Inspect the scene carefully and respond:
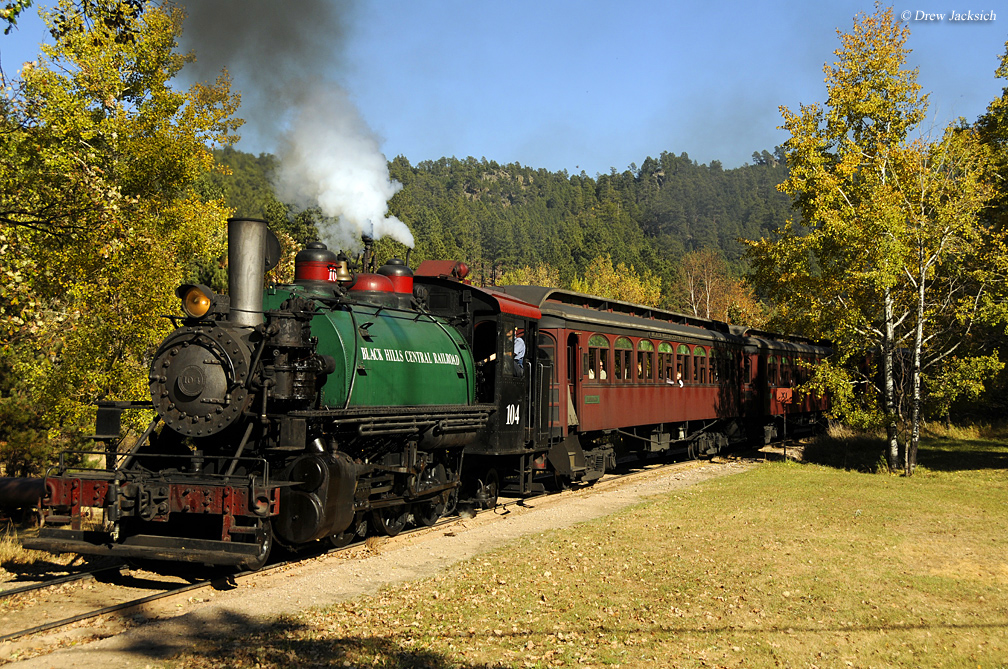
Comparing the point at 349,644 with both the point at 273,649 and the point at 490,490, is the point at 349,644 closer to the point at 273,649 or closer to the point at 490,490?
the point at 273,649

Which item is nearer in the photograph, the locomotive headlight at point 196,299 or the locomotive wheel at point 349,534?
the locomotive headlight at point 196,299

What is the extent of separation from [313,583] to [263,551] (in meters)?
0.64

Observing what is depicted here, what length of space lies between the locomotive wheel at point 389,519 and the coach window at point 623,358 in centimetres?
740

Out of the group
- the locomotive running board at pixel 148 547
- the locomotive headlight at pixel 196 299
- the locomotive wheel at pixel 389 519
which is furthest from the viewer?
the locomotive wheel at pixel 389 519

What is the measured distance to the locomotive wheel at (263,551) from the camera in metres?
8.18

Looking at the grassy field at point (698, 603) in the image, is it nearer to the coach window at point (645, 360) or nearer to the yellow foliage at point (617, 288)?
the coach window at point (645, 360)

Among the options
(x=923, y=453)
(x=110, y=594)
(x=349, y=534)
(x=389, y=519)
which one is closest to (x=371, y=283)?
(x=389, y=519)

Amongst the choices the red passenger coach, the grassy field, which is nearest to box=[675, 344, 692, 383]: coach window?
the red passenger coach

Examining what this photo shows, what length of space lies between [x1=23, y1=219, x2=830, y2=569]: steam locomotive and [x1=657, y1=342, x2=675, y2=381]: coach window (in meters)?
2.97

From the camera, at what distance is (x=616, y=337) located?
1802cm

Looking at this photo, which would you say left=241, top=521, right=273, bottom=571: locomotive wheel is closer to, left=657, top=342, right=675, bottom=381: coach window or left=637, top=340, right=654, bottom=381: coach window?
left=637, top=340, right=654, bottom=381: coach window

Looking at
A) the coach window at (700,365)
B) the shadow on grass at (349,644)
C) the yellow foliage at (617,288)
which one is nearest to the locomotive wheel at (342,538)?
the shadow on grass at (349,644)

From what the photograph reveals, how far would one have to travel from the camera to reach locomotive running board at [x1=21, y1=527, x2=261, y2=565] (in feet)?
26.7

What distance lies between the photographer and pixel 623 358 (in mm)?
18312
